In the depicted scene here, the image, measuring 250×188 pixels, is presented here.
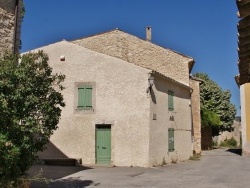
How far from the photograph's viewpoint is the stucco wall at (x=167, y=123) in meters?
18.2

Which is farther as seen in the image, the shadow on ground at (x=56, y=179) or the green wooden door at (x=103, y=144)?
the green wooden door at (x=103, y=144)

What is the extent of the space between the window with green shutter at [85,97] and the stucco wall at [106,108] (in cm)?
32

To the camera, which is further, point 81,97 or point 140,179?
point 81,97

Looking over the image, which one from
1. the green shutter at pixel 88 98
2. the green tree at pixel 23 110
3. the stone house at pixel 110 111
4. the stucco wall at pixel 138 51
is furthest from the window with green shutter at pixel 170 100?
the green tree at pixel 23 110

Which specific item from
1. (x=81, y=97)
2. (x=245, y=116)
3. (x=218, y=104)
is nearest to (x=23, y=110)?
(x=81, y=97)

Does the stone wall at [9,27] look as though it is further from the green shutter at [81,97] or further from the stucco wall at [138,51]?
the stucco wall at [138,51]

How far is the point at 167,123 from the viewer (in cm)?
2003

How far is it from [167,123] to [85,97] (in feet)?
16.1

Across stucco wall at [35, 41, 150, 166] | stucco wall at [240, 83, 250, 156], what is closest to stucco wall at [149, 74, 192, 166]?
stucco wall at [35, 41, 150, 166]

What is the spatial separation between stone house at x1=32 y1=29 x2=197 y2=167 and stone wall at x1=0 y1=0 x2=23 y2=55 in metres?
7.95

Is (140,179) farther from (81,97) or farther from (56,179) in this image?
(81,97)

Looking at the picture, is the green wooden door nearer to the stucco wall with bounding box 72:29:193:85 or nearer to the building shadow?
the building shadow

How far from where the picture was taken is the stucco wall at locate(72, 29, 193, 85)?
23.7m

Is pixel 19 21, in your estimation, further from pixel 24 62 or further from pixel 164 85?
pixel 164 85
